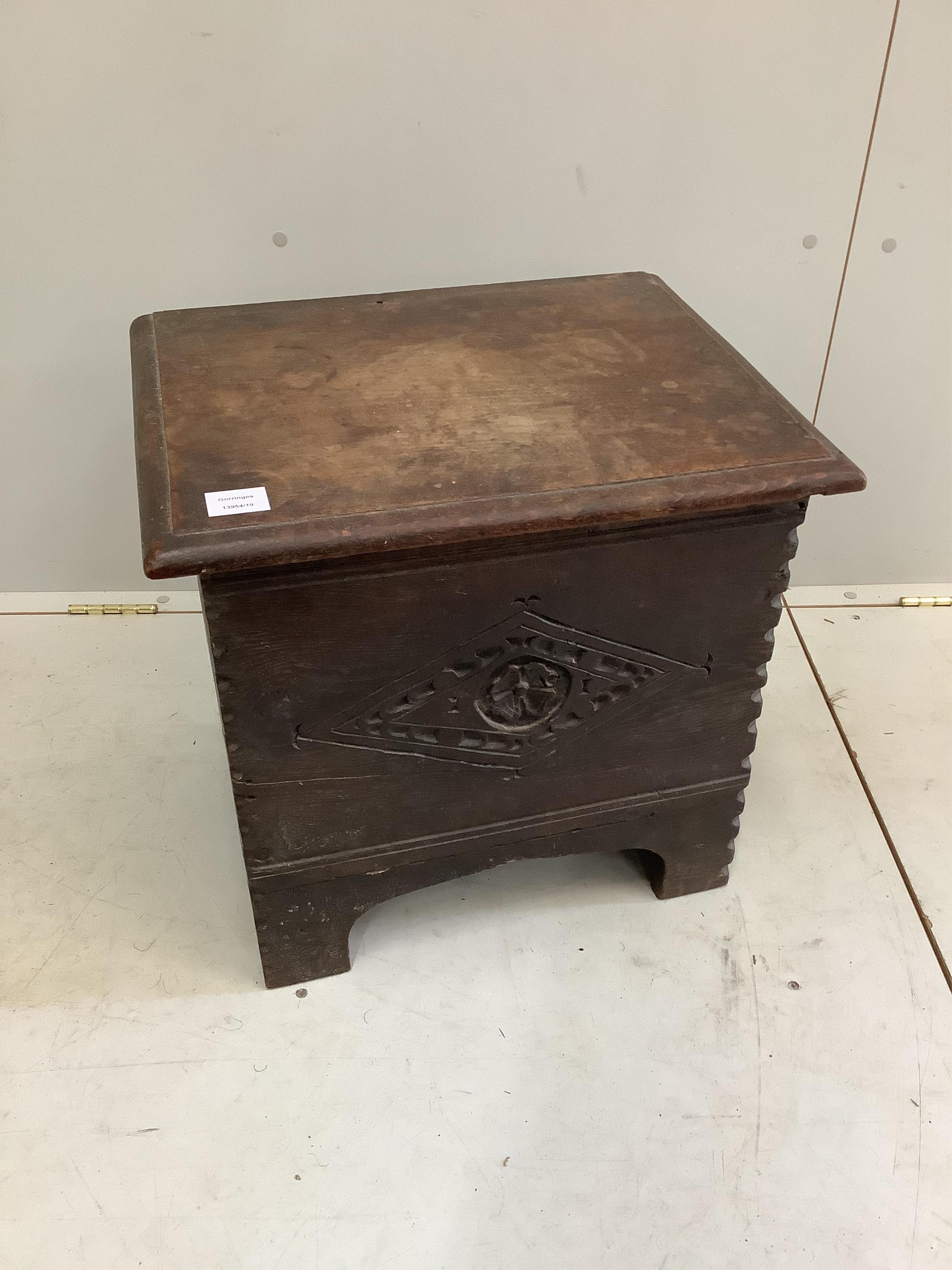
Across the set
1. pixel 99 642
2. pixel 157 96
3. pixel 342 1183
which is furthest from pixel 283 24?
pixel 342 1183

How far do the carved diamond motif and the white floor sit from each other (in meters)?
0.36

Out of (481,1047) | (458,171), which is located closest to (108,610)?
(458,171)

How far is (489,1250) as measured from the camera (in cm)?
121

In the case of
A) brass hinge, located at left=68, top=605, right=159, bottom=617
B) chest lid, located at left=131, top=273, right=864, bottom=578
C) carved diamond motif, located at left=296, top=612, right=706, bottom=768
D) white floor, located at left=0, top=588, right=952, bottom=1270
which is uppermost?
chest lid, located at left=131, top=273, right=864, bottom=578

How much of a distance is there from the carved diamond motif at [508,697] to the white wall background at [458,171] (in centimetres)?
84

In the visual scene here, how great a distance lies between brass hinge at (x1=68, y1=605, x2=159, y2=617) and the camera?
211 centimetres

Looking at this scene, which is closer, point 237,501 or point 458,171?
point 237,501

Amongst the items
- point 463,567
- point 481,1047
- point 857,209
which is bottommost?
point 481,1047

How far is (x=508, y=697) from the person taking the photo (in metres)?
1.32

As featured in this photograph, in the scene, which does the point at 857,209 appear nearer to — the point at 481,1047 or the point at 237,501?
the point at 237,501

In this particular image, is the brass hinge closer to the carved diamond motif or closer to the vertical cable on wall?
the carved diamond motif

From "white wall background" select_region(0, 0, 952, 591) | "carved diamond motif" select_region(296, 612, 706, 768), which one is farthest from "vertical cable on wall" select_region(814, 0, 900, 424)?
"carved diamond motif" select_region(296, 612, 706, 768)

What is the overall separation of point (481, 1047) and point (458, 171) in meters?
1.29

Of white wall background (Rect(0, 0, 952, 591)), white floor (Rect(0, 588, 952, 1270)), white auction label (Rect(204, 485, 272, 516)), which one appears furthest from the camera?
white wall background (Rect(0, 0, 952, 591))
